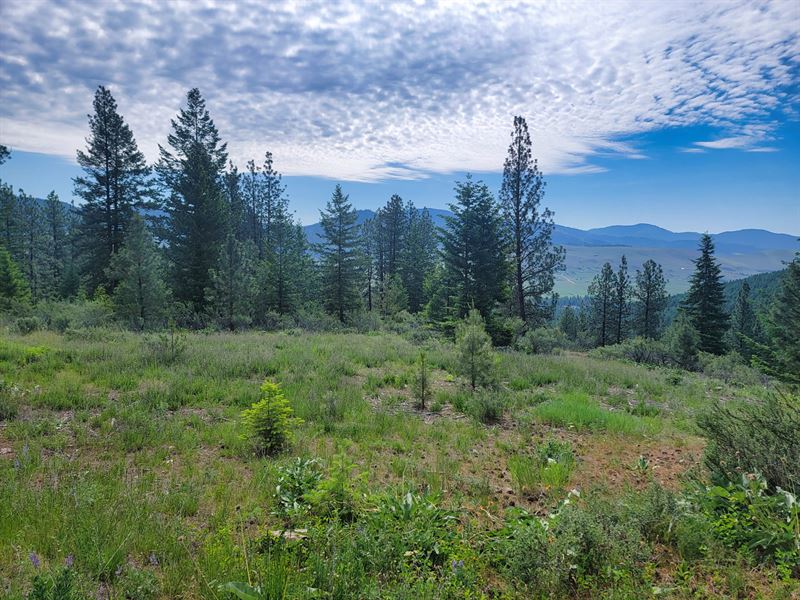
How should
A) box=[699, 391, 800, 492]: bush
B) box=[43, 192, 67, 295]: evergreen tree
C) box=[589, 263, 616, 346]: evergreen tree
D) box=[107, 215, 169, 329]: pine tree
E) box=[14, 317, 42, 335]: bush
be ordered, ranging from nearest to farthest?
box=[699, 391, 800, 492]: bush
box=[14, 317, 42, 335]: bush
box=[107, 215, 169, 329]: pine tree
box=[589, 263, 616, 346]: evergreen tree
box=[43, 192, 67, 295]: evergreen tree

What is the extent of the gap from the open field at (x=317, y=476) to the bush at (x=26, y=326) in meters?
4.89

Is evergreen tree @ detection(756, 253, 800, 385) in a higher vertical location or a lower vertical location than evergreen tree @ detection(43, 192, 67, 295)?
lower

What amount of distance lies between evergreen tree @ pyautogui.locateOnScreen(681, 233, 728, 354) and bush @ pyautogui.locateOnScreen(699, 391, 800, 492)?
137ft

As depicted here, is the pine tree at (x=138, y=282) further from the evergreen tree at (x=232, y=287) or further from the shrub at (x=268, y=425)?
the shrub at (x=268, y=425)

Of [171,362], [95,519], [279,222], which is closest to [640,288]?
[279,222]

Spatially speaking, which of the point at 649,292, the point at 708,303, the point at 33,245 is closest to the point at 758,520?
the point at 708,303

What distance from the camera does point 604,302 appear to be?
1994 inches

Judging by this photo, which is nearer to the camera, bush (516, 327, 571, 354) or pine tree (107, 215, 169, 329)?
pine tree (107, 215, 169, 329)

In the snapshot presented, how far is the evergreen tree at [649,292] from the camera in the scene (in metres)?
45.6

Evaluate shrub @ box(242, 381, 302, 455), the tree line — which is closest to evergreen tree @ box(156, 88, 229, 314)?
the tree line

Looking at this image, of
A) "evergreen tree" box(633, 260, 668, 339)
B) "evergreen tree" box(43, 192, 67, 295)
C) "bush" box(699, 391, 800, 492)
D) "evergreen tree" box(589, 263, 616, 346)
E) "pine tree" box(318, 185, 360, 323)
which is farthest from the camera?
"evergreen tree" box(43, 192, 67, 295)

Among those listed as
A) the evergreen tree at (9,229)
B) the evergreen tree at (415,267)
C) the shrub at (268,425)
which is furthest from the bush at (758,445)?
the evergreen tree at (9,229)

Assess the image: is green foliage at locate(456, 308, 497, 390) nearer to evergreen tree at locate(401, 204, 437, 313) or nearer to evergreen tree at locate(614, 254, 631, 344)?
evergreen tree at locate(401, 204, 437, 313)

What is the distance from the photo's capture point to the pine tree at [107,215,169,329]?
61.6 feet
